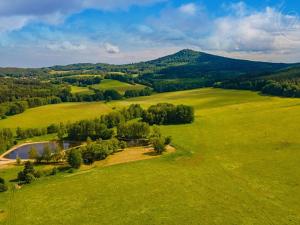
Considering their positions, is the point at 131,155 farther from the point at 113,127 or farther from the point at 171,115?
the point at 171,115

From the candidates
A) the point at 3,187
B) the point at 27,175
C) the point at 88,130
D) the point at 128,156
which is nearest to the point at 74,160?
the point at 27,175

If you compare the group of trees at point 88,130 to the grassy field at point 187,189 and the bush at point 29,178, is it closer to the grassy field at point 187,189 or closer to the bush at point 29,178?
the grassy field at point 187,189

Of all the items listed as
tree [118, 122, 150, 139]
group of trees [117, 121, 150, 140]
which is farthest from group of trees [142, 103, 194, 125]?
tree [118, 122, 150, 139]

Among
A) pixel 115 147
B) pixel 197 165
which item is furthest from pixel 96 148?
pixel 197 165

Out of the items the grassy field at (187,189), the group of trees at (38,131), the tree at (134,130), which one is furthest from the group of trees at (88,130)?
the grassy field at (187,189)

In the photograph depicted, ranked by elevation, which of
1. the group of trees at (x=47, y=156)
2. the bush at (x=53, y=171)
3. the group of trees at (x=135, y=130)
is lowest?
the bush at (x=53, y=171)

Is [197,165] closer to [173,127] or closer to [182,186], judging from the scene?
[182,186]

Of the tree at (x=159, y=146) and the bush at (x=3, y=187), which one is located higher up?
the tree at (x=159, y=146)
